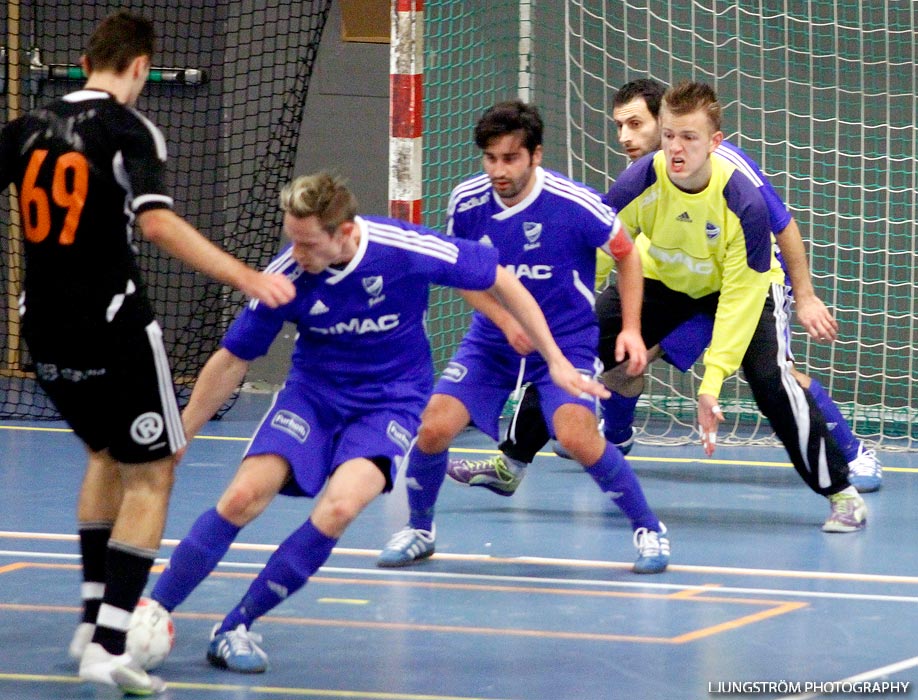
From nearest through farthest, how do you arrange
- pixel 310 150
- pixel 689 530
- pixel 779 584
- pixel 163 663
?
pixel 163 663
pixel 779 584
pixel 689 530
pixel 310 150

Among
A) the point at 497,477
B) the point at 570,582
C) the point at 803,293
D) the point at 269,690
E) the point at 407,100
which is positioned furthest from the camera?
the point at 407,100

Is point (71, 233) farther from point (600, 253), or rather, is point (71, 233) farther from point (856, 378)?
point (856, 378)

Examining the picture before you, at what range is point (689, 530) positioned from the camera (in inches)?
207

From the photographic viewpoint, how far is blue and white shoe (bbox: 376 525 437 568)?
4664 mm

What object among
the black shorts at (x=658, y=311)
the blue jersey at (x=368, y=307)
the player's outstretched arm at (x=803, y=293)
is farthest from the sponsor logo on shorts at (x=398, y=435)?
the black shorts at (x=658, y=311)

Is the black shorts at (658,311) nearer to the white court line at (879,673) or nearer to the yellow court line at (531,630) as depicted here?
the yellow court line at (531,630)

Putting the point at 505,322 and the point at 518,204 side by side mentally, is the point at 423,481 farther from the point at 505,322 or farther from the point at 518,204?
the point at 518,204

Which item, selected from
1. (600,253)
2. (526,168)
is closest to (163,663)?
(526,168)

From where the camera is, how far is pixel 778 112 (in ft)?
24.9

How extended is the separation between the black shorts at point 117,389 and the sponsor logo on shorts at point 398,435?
23.0 inches

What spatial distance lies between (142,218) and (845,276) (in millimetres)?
5077

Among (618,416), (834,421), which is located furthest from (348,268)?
(834,421)

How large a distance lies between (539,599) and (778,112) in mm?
4065

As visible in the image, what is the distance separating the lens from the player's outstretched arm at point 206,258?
126 inches
